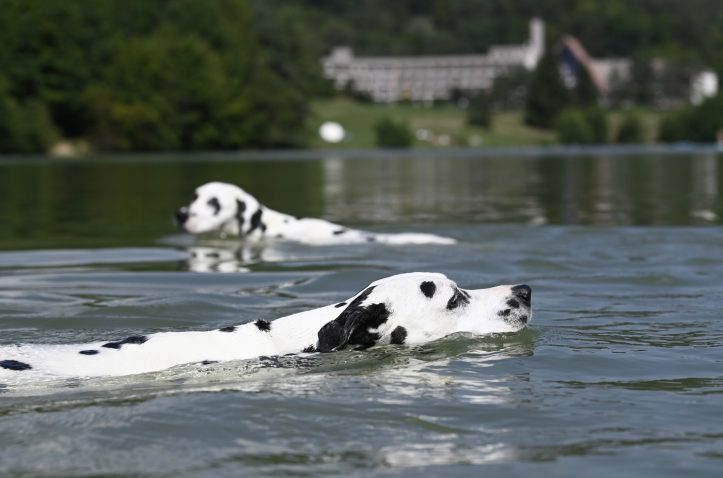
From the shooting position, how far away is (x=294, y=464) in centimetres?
586

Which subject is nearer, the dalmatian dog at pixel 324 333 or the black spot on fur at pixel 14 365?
the black spot on fur at pixel 14 365

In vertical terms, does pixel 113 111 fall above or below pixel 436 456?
above

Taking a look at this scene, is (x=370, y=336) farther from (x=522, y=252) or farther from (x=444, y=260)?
(x=522, y=252)

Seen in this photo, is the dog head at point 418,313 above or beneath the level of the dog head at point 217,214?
beneath

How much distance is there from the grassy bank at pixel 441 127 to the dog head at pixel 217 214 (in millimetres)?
102351

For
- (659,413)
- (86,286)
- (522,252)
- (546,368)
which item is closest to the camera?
(659,413)

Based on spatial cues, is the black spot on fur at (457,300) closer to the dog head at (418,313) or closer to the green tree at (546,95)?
the dog head at (418,313)

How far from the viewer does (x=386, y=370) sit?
794 cm

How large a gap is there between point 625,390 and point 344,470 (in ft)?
7.64

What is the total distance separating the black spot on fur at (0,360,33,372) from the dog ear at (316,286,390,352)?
72.6 inches

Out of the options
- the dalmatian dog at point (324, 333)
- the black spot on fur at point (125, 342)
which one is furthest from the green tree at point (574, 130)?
the black spot on fur at point (125, 342)

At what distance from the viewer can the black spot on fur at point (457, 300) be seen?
8.41 m

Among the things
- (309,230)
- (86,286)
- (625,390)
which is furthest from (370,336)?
(309,230)

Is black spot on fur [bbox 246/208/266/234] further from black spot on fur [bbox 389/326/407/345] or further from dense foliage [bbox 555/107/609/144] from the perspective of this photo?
dense foliage [bbox 555/107/609/144]
